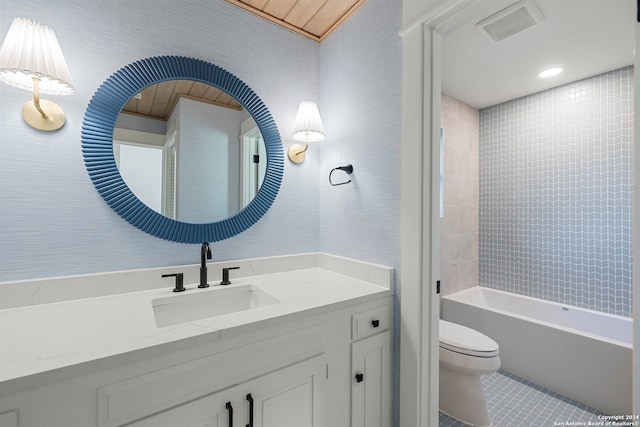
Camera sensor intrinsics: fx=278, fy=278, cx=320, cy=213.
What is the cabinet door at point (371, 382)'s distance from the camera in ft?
3.83

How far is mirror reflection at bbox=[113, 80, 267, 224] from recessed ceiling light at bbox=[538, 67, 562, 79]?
2258 mm

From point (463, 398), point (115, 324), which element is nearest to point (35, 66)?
point (115, 324)

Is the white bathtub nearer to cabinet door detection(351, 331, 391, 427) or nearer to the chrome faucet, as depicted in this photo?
cabinet door detection(351, 331, 391, 427)

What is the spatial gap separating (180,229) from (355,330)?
3.09 ft

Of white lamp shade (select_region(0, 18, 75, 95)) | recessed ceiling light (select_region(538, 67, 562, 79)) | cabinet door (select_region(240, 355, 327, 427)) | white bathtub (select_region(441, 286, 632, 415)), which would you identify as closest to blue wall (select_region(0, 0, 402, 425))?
white lamp shade (select_region(0, 18, 75, 95))

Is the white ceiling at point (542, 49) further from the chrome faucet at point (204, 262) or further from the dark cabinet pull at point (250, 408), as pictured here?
the dark cabinet pull at point (250, 408)

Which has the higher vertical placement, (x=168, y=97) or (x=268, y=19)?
(x=268, y=19)

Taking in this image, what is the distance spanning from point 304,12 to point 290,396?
1.88 meters

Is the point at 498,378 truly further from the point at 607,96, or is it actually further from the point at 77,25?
the point at 77,25

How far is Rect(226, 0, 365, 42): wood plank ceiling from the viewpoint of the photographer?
1.50 meters

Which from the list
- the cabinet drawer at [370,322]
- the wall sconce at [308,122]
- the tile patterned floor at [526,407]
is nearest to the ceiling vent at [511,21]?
the wall sconce at [308,122]

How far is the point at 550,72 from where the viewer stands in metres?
2.16

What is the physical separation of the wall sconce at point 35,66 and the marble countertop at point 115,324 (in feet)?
2.35

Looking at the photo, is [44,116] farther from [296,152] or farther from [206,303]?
[296,152]
